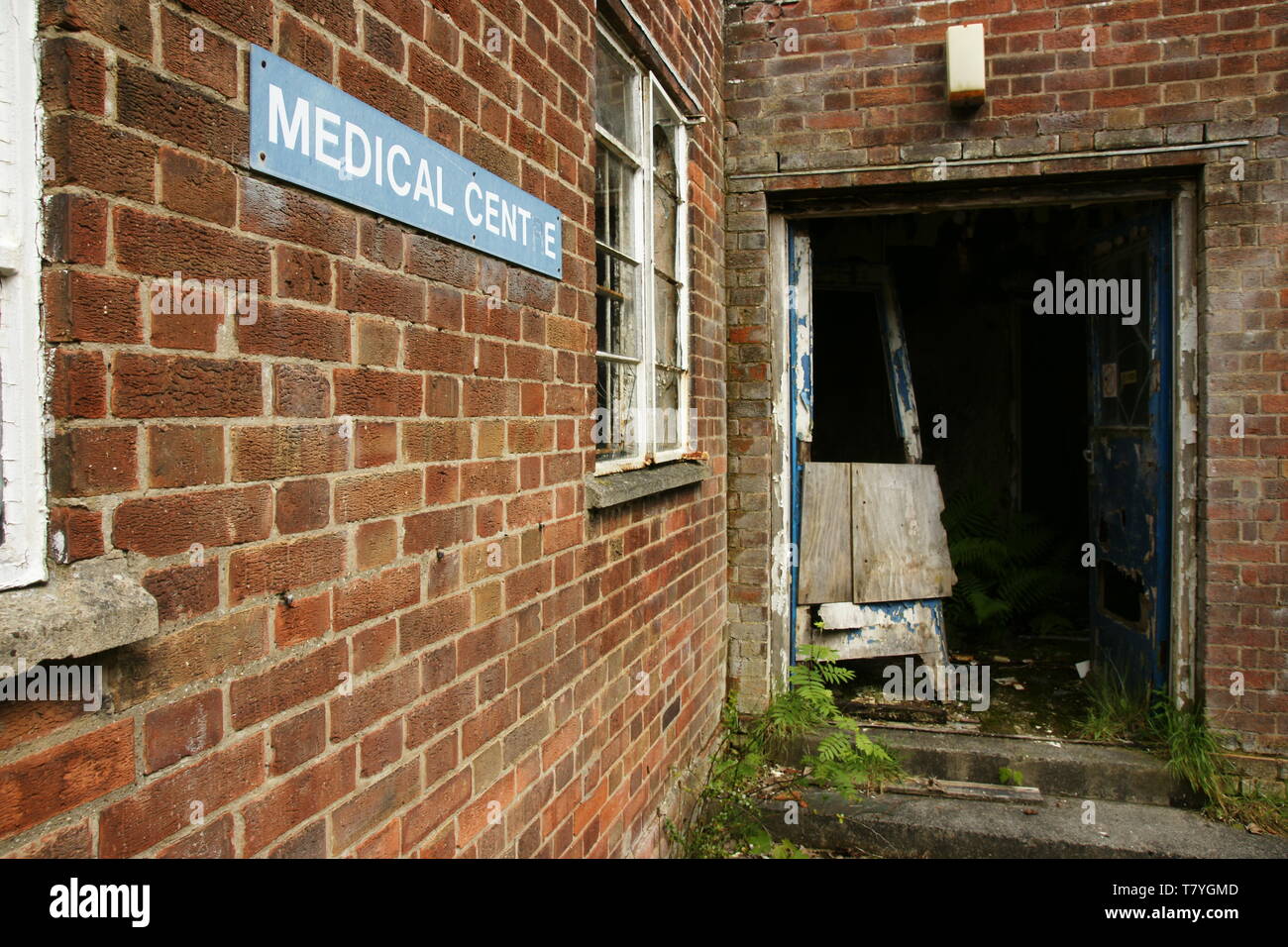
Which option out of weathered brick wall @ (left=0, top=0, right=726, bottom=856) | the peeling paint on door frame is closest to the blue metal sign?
weathered brick wall @ (left=0, top=0, right=726, bottom=856)

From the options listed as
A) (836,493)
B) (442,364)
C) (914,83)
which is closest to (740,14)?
(914,83)

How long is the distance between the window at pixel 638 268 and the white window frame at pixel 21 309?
196 centimetres

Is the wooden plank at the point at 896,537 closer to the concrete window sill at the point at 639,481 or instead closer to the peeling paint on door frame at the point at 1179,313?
the peeling paint on door frame at the point at 1179,313

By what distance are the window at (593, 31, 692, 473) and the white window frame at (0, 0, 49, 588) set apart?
Answer: 196 centimetres

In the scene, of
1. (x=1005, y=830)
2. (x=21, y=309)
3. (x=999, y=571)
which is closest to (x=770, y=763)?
(x=1005, y=830)

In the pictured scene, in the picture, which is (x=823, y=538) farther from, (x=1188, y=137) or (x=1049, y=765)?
(x=1188, y=137)

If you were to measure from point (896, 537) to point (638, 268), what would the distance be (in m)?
2.65

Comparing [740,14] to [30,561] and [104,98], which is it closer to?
[104,98]

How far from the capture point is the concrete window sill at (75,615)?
41.4 inches

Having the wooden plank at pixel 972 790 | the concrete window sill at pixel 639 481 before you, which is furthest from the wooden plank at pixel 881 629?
the concrete window sill at pixel 639 481

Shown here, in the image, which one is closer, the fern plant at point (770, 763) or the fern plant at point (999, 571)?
the fern plant at point (770, 763)

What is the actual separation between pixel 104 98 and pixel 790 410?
4.15 metres

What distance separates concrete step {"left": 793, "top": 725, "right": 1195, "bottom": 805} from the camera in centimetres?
441

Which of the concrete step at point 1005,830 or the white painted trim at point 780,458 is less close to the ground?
the white painted trim at point 780,458
